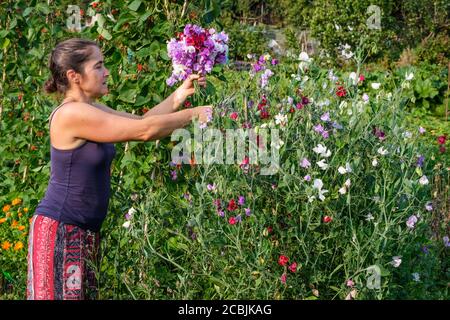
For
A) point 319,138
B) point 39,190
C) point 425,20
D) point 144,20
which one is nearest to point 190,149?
point 319,138

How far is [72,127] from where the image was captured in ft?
8.40

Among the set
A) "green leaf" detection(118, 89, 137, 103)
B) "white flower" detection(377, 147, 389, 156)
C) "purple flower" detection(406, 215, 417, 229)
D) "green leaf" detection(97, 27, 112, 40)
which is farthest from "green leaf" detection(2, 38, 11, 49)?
"purple flower" detection(406, 215, 417, 229)

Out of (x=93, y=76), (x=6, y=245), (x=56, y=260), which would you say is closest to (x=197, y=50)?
(x=93, y=76)

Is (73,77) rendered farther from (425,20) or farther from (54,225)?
(425,20)

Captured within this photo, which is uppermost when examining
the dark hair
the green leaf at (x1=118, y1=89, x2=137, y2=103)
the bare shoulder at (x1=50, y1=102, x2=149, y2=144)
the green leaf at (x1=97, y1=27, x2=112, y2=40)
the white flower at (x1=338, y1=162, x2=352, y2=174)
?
the green leaf at (x1=97, y1=27, x2=112, y2=40)

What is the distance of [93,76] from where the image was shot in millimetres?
2631

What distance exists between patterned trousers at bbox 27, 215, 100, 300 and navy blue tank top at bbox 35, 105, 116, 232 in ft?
→ 0.10

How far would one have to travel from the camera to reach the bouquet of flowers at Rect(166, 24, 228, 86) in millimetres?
2611

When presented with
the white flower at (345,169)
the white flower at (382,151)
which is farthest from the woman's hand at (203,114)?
the white flower at (382,151)

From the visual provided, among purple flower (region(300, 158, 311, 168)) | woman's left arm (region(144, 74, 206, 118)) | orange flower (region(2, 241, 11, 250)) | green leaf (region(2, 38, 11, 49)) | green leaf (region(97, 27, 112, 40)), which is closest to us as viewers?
purple flower (region(300, 158, 311, 168))

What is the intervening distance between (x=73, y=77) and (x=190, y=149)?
0.49m

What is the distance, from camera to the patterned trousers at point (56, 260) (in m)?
2.57

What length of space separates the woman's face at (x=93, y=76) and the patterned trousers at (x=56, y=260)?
0.43 meters

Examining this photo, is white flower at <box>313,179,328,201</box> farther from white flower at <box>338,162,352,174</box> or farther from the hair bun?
the hair bun
